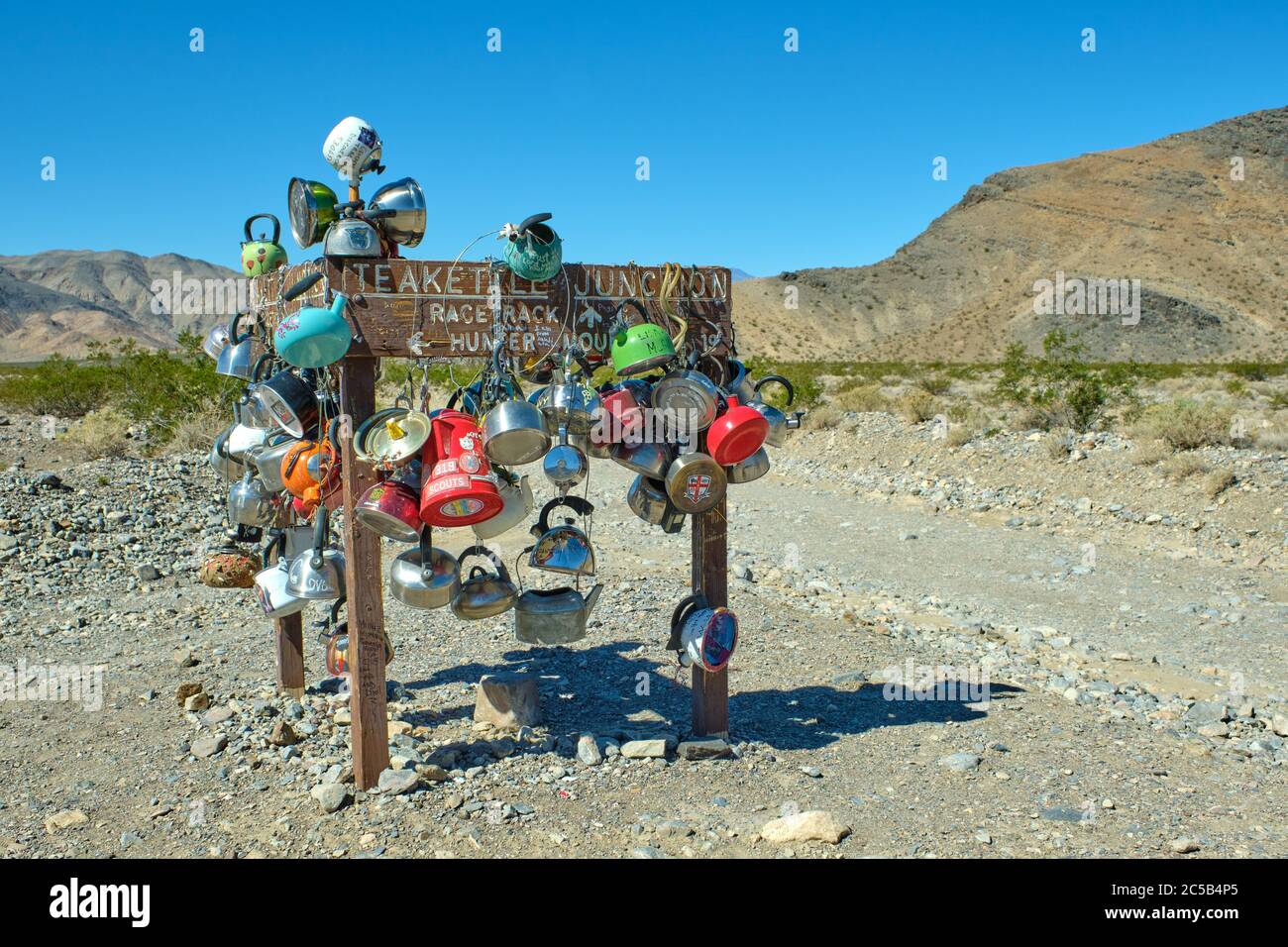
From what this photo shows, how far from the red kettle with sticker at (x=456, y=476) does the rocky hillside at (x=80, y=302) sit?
229 ft

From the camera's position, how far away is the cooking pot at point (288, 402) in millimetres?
4273

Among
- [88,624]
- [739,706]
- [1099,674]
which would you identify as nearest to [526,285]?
[739,706]

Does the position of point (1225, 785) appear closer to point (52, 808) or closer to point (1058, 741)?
point (1058, 741)

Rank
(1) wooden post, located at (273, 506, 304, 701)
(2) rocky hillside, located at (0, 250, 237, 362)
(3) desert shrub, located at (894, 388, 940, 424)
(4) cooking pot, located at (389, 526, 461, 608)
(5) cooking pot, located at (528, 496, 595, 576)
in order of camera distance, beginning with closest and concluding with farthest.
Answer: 1. (4) cooking pot, located at (389, 526, 461, 608)
2. (5) cooking pot, located at (528, 496, 595, 576)
3. (1) wooden post, located at (273, 506, 304, 701)
4. (3) desert shrub, located at (894, 388, 940, 424)
5. (2) rocky hillside, located at (0, 250, 237, 362)

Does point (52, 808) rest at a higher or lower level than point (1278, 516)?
lower

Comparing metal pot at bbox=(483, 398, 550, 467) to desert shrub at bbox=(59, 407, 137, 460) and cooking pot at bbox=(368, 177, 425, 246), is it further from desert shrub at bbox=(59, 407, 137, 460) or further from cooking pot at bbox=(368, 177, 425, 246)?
desert shrub at bbox=(59, 407, 137, 460)

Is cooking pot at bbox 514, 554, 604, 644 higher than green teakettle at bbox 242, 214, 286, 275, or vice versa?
green teakettle at bbox 242, 214, 286, 275

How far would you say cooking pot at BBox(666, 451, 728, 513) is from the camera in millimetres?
4000

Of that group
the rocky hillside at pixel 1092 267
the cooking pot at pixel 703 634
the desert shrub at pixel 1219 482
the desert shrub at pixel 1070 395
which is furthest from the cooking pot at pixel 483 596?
the rocky hillside at pixel 1092 267

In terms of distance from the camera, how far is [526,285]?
13.2 feet

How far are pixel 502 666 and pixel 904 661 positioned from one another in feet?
7.72

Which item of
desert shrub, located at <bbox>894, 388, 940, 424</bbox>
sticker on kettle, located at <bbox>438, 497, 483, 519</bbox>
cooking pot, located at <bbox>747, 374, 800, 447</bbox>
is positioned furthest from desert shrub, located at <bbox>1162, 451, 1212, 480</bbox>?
sticker on kettle, located at <bbox>438, 497, 483, 519</bbox>

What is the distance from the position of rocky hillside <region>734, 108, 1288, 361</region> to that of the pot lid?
5146 centimetres

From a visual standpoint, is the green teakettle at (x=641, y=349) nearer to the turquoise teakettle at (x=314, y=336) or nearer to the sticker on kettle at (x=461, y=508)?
the sticker on kettle at (x=461, y=508)
